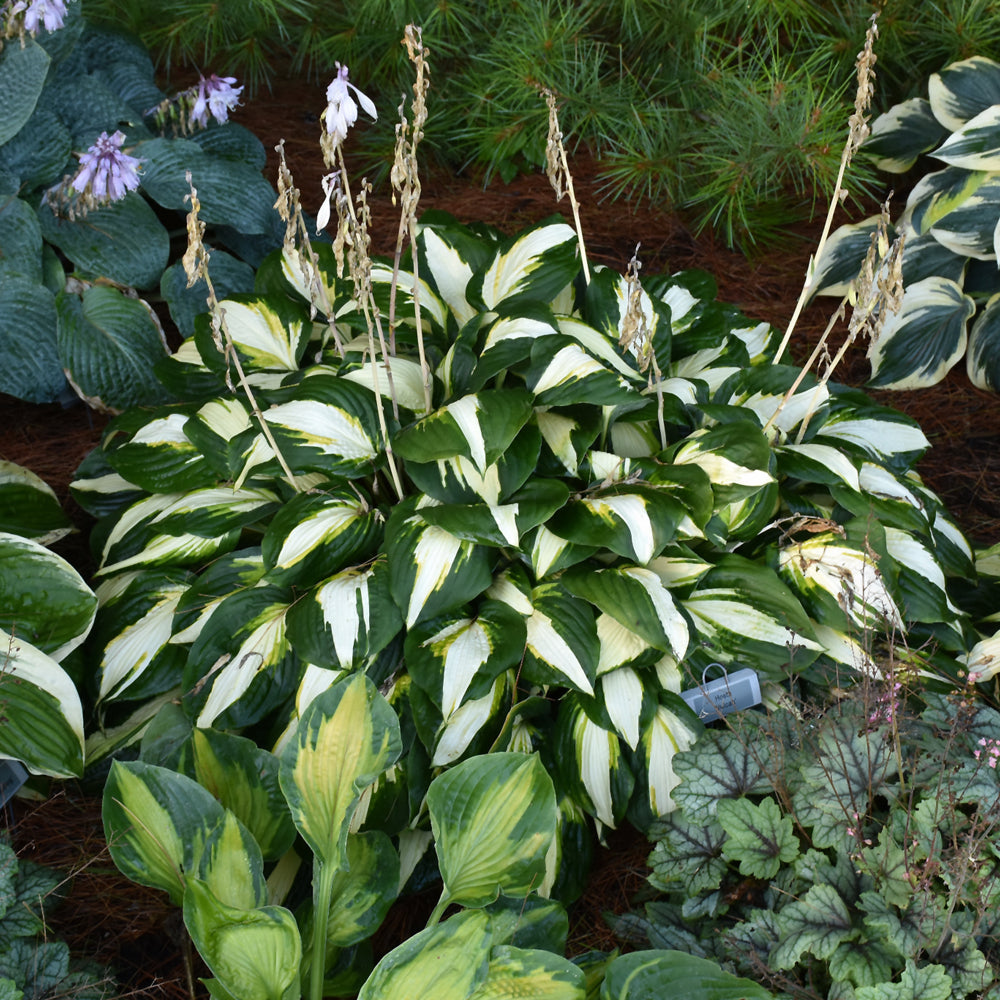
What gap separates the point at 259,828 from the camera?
1600 mm

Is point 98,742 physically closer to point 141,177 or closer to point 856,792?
point 856,792

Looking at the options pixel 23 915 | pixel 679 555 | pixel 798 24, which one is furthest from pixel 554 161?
pixel 798 24

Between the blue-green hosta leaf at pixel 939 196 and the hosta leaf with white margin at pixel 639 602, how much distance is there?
5.17 ft

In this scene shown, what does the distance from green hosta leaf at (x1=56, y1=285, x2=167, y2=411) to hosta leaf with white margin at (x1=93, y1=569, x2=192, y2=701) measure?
640 mm

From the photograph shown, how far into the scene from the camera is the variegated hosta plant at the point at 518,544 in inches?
67.3

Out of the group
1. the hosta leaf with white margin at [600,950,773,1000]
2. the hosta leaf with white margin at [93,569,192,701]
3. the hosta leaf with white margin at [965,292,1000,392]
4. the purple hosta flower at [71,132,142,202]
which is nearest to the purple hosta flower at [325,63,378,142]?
the hosta leaf with white margin at [93,569,192,701]

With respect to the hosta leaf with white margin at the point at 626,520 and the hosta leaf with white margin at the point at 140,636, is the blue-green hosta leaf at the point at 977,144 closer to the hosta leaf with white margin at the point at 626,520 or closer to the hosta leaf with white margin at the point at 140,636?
the hosta leaf with white margin at the point at 626,520

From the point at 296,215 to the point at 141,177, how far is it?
1167mm

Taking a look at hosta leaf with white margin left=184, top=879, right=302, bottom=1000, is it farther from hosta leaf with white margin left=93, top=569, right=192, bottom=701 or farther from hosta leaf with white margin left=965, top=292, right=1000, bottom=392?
hosta leaf with white margin left=965, top=292, right=1000, bottom=392

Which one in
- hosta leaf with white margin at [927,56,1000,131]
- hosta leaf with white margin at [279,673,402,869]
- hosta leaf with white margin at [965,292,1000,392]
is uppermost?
hosta leaf with white margin at [927,56,1000,131]

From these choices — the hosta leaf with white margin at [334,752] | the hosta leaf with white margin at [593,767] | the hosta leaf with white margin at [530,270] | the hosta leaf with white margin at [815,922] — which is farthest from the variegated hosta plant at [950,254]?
the hosta leaf with white margin at [334,752]

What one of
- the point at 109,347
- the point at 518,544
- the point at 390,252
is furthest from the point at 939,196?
the point at 109,347

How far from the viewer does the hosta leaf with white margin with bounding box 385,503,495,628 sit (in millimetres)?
1697

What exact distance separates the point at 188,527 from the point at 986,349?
6.76 ft
